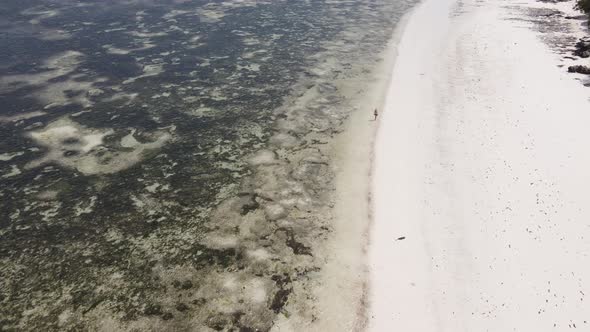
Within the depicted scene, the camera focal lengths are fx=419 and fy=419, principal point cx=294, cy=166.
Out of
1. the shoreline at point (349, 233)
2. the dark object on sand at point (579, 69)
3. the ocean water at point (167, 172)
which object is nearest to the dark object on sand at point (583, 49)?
the dark object on sand at point (579, 69)

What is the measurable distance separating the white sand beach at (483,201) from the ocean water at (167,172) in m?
2.17

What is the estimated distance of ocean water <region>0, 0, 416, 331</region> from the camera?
1052cm

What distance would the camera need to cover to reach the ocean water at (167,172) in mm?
10523

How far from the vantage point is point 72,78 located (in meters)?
22.9

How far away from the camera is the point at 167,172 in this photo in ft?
50.3

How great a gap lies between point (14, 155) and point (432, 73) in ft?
66.3

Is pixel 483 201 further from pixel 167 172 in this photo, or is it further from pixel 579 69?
pixel 579 69

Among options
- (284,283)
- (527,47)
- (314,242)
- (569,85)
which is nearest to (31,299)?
(284,283)

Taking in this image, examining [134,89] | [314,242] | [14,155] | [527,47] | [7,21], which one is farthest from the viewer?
[7,21]

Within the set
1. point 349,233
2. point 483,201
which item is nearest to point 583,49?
point 483,201

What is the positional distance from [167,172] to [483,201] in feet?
35.5

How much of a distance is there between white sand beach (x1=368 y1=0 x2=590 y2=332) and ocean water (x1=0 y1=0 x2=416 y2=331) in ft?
7.13

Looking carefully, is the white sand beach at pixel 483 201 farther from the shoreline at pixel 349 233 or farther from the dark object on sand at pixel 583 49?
the dark object on sand at pixel 583 49

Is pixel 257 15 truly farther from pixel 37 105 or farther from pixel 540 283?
pixel 540 283
